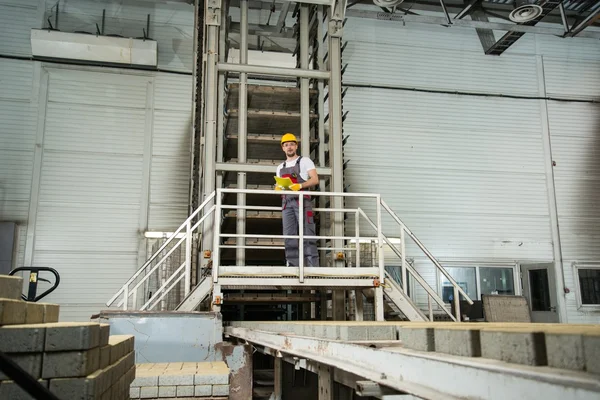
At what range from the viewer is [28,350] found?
2.72m

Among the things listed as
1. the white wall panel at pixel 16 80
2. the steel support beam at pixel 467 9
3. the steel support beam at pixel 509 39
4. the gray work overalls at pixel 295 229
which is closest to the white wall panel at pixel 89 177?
the white wall panel at pixel 16 80

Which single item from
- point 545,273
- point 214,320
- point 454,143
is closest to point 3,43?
point 214,320

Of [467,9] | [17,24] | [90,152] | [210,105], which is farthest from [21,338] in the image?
[467,9]

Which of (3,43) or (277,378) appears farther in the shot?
(3,43)

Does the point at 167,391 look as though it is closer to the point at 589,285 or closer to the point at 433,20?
the point at 433,20

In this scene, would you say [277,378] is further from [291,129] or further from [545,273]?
[545,273]

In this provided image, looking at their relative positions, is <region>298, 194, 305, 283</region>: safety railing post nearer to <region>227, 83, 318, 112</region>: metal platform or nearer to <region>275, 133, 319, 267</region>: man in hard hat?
<region>275, 133, 319, 267</region>: man in hard hat

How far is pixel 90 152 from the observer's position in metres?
13.5

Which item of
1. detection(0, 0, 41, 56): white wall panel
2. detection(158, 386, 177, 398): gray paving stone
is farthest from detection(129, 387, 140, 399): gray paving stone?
detection(0, 0, 41, 56): white wall panel

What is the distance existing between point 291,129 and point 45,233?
6629mm

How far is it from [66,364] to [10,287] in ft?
2.31

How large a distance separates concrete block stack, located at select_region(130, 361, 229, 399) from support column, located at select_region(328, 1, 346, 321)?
343 centimetres

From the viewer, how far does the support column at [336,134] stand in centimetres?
912

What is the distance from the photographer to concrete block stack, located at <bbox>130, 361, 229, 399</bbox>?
5.61 m
